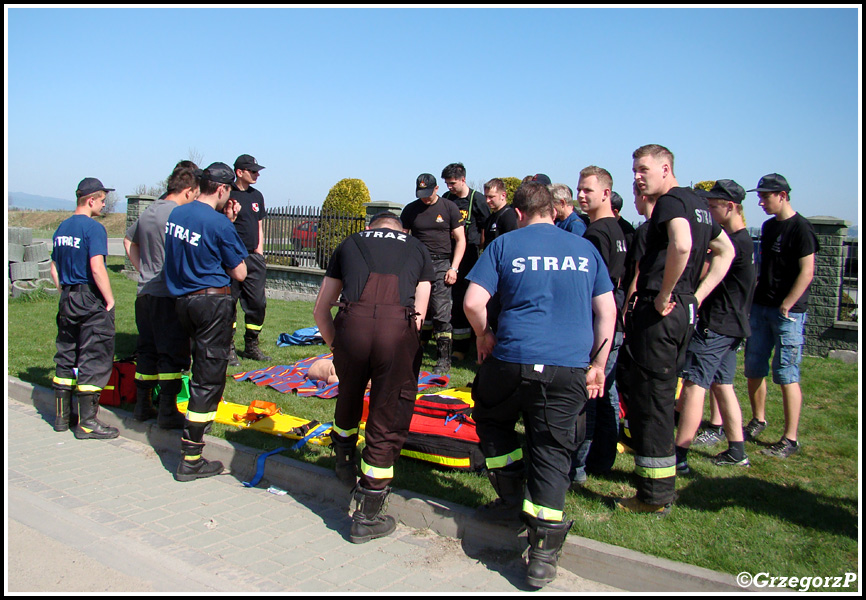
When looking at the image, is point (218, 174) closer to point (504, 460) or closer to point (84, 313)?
point (84, 313)

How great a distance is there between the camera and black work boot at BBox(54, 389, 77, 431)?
6129 millimetres

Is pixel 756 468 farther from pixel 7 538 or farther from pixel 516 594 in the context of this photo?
pixel 7 538

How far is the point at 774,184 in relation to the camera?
5535 millimetres

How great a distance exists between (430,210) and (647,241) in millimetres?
3916

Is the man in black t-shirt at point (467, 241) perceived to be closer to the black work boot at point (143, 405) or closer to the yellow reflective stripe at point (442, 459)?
the yellow reflective stripe at point (442, 459)

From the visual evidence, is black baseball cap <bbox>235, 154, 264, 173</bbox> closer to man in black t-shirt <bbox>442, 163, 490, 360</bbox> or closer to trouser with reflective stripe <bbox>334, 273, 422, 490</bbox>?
man in black t-shirt <bbox>442, 163, 490, 360</bbox>

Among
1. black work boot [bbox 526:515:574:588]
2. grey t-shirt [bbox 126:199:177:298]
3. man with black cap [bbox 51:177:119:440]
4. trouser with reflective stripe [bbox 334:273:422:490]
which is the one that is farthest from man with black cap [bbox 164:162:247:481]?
black work boot [bbox 526:515:574:588]

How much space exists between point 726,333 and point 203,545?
13.1 feet

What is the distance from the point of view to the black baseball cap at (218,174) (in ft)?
17.1

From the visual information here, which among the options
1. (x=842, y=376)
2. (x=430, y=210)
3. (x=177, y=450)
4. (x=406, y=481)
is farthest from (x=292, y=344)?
(x=842, y=376)

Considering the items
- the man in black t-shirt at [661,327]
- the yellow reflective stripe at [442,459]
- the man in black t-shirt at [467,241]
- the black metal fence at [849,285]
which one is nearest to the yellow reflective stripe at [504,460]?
the man in black t-shirt at [661,327]

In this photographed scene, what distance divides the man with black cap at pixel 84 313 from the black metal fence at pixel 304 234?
9.08m

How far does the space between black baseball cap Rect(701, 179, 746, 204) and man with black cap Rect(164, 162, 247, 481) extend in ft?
12.5

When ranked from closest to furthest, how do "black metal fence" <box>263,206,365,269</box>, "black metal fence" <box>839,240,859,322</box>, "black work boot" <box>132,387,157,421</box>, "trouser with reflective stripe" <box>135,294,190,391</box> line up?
"trouser with reflective stripe" <box>135,294,190,391</box> < "black work boot" <box>132,387,157,421</box> < "black metal fence" <box>839,240,859,322</box> < "black metal fence" <box>263,206,365,269</box>
